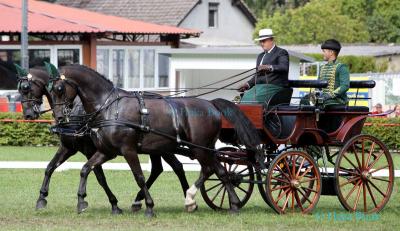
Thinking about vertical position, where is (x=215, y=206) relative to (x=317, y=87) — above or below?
below

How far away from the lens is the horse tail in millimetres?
12602

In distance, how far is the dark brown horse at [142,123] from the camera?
40.1 ft

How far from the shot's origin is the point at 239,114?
41.5ft

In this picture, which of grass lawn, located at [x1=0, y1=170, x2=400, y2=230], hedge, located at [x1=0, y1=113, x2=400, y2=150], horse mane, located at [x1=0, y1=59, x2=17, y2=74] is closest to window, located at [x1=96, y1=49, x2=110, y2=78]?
horse mane, located at [x1=0, y1=59, x2=17, y2=74]

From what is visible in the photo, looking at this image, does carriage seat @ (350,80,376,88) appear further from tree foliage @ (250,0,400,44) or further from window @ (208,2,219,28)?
tree foliage @ (250,0,400,44)

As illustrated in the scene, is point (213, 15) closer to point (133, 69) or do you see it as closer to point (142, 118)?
point (133, 69)

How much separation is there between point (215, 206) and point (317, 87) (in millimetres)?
2128

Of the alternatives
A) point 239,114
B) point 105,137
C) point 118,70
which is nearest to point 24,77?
point 105,137

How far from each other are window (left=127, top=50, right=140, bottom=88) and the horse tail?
26732 millimetres

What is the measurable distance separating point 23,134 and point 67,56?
8726 millimetres

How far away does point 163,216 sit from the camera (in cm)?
1241

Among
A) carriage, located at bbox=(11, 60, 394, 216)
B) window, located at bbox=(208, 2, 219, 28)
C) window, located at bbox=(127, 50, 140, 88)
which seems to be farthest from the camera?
window, located at bbox=(208, 2, 219, 28)

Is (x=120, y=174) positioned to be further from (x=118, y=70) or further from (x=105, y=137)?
(x=118, y=70)

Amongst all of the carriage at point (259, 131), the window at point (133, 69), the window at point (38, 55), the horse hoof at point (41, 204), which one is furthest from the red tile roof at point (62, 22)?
the carriage at point (259, 131)
